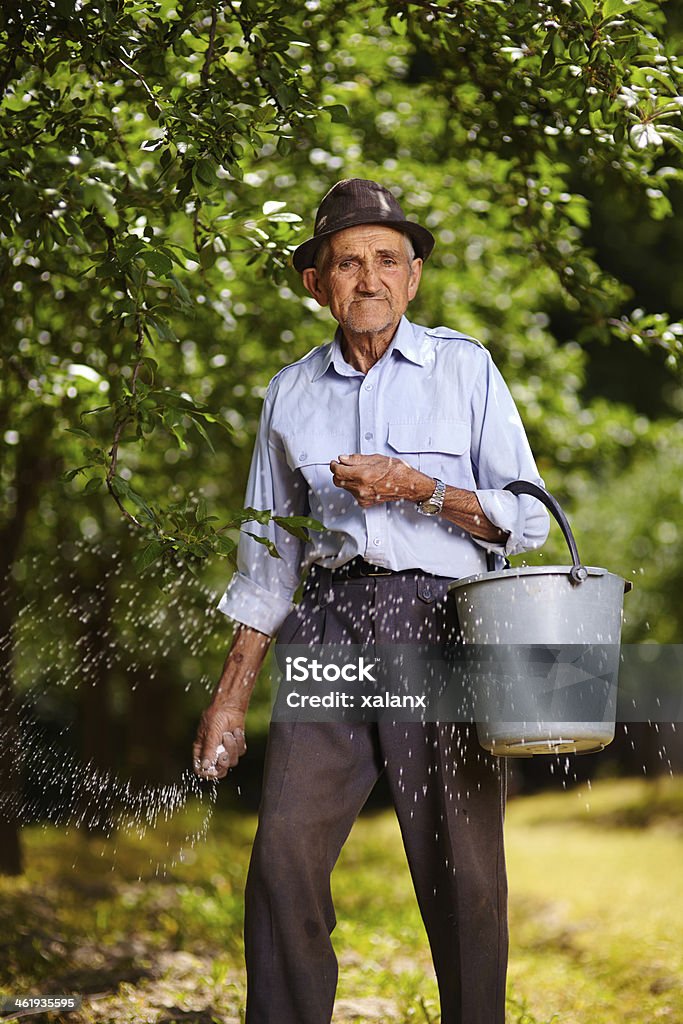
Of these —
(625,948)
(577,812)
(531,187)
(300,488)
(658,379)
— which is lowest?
(577,812)

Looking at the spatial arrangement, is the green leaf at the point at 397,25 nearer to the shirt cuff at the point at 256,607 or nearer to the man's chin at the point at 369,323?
the man's chin at the point at 369,323

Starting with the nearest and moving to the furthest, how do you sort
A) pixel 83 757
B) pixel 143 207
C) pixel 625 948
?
pixel 143 207 → pixel 625 948 → pixel 83 757

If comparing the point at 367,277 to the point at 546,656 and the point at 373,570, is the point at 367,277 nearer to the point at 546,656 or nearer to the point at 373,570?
the point at 373,570

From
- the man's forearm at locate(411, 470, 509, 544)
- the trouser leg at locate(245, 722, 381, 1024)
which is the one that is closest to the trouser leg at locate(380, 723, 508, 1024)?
the trouser leg at locate(245, 722, 381, 1024)

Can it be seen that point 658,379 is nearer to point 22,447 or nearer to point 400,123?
point 400,123

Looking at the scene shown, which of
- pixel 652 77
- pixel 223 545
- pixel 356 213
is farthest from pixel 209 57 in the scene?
pixel 223 545

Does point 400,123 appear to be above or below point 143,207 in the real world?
below

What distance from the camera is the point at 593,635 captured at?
2744 millimetres

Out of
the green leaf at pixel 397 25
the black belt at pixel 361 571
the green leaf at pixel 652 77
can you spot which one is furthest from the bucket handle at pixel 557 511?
the green leaf at pixel 397 25

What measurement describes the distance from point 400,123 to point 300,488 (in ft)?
13.6

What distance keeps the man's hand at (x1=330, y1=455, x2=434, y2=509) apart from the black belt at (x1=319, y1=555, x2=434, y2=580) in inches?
10.6

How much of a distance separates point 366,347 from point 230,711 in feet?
3.47

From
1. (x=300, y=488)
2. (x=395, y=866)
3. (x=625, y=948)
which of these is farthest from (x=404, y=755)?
(x=395, y=866)

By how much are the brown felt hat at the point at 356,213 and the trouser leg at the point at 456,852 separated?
1311 mm
